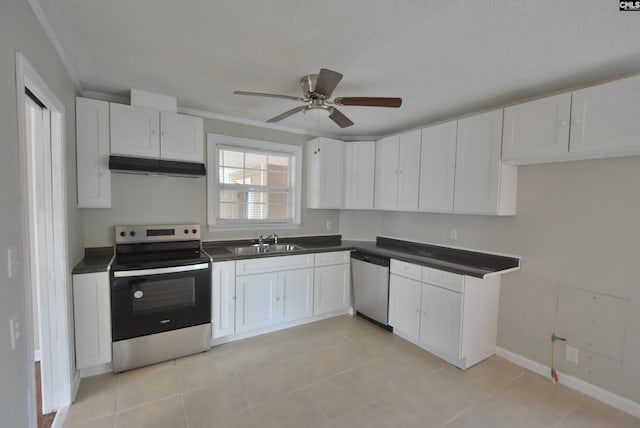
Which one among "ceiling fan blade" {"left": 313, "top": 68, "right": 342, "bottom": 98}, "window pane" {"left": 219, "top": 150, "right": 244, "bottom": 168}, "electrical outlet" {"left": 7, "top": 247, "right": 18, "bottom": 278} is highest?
"ceiling fan blade" {"left": 313, "top": 68, "right": 342, "bottom": 98}

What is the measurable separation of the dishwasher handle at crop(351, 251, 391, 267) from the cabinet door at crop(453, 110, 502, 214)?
92cm

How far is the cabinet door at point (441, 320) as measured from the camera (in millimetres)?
2504

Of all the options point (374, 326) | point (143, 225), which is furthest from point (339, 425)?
point (143, 225)

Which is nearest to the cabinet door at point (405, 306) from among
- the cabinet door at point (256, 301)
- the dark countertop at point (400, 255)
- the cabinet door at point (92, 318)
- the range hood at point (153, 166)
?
the dark countertop at point (400, 255)

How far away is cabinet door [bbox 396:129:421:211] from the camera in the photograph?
321 centimetres

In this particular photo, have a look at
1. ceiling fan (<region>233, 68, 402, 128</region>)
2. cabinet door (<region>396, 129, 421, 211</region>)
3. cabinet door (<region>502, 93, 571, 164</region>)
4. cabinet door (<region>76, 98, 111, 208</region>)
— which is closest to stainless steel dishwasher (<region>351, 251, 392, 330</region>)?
cabinet door (<region>396, 129, 421, 211</region>)

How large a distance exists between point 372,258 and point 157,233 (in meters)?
2.37

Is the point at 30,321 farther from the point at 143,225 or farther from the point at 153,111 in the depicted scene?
the point at 153,111

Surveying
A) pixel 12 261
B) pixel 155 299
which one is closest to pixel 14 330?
pixel 12 261

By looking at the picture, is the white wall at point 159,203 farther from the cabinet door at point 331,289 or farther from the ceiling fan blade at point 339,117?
the ceiling fan blade at point 339,117

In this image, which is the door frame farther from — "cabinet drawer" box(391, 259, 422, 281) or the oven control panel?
"cabinet drawer" box(391, 259, 422, 281)

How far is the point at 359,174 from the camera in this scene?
379 cm

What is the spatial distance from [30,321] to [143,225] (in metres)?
1.66

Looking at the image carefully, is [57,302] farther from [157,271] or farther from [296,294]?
[296,294]
